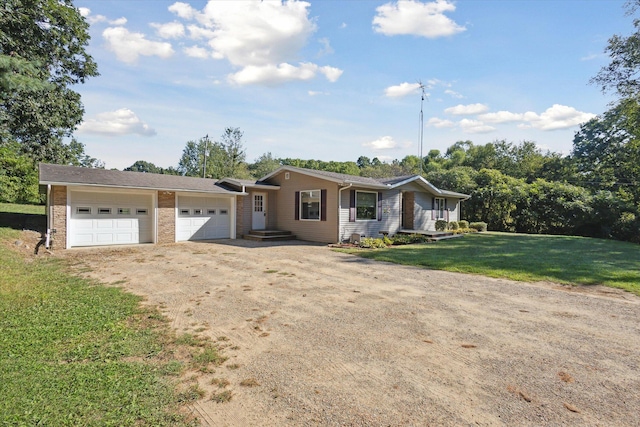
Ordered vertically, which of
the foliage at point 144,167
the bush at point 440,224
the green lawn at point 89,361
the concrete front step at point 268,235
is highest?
the foliage at point 144,167

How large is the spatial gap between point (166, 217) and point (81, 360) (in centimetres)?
1097

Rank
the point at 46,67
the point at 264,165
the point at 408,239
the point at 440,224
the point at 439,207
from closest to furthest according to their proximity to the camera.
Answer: the point at 46,67 < the point at 408,239 < the point at 440,224 < the point at 439,207 < the point at 264,165

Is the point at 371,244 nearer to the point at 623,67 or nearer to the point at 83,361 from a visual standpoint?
the point at 83,361

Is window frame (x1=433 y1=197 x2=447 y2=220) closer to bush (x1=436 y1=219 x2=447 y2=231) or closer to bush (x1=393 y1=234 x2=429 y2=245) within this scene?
bush (x1=436 y1=219 x2=447 y2=231)

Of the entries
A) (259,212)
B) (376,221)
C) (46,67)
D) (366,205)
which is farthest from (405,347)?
(46,67)

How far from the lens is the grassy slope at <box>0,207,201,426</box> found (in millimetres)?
2375

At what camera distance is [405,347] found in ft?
12.2

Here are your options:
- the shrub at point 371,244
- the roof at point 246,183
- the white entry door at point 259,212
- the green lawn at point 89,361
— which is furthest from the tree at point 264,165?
the green lawn at point 89,361

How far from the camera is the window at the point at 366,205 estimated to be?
14492 mm

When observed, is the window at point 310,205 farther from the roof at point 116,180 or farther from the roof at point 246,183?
the roof at point 116,180

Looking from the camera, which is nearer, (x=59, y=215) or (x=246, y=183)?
(x=59, y=215)

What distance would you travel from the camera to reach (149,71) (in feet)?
Result: 41.4

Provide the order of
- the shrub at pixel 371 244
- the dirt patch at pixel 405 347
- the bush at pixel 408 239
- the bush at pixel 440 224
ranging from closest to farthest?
1. the dirt patch at pixel 405 347
2. the shrub at pixel 371 244
3. the bush at pixel 408 239
4. the bush at pixel 440 224

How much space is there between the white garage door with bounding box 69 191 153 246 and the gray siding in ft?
Result: 25.6
